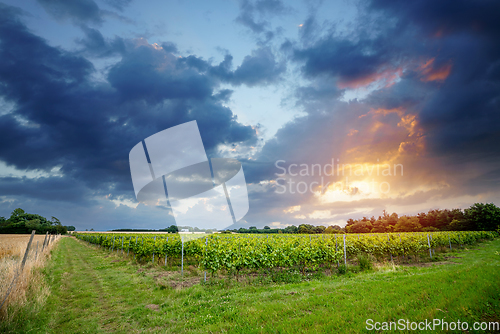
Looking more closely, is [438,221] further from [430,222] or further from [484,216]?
[484,216]

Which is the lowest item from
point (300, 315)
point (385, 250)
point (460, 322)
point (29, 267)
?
point (385, 250)

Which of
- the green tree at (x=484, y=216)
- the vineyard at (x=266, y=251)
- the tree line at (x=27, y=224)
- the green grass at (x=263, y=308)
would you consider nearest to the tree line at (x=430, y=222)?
the green tree at (x=484, y=216)

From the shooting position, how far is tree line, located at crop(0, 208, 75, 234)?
63684 mm

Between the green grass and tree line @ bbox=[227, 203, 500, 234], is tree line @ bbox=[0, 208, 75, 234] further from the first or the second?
the green grass

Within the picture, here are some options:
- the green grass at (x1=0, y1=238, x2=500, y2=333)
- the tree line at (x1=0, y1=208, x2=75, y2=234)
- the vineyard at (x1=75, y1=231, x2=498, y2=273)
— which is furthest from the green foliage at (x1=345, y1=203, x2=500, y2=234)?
the tree line at (x1=0, y1=208, x2=75, y2=234)

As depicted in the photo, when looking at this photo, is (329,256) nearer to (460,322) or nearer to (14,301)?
A: (460,322)

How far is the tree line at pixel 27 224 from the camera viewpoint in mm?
63684

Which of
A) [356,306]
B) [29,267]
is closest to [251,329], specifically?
[356,306]

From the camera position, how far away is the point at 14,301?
561 cm

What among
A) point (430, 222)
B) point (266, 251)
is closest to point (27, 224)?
point (266, 251)

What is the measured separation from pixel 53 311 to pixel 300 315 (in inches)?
275

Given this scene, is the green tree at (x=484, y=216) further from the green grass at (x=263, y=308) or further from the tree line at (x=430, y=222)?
the green grass at (x=263, y=308)

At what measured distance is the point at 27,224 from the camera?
69.5m

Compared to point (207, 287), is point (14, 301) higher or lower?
higher
